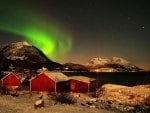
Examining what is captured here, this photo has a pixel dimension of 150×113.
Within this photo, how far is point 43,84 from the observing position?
207 feet

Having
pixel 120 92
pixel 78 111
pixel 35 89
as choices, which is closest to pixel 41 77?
pixel 35 89

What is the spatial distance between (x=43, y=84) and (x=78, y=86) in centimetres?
853

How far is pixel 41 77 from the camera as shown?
63.4 metres

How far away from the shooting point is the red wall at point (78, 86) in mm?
66000

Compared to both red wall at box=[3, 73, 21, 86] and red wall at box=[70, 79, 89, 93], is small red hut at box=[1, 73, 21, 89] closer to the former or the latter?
red wall at box=[3, 73, 21, 86]

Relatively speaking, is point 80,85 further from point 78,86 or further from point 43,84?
point 43,84

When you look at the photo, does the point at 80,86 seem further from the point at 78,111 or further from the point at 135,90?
the point at 78,111

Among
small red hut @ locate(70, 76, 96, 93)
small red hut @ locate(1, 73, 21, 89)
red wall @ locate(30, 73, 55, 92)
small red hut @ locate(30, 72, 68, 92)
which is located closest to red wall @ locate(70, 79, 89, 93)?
small red hut @ locate(70, 76, 96, 93)

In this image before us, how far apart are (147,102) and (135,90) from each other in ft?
37.9

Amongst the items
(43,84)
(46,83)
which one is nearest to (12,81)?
(43,84)

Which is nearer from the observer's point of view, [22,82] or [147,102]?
[147,102]

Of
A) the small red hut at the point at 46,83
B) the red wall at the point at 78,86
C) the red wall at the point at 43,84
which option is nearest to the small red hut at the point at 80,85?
the red wall at the point at 78,86

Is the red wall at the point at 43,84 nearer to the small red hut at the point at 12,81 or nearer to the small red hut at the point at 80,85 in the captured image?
the small red hut at the point at 80,85

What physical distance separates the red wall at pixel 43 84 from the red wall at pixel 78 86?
640 centimetres
